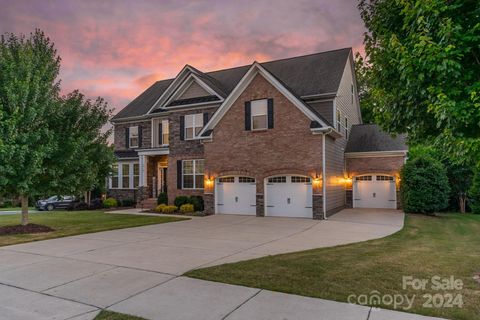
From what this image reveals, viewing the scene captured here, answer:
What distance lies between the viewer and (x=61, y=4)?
13.8m

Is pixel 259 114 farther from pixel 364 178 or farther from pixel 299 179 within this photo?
pixel 364 178

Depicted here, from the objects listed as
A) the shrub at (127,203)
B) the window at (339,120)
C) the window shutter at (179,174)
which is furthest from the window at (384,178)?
the shrub at (127,203)

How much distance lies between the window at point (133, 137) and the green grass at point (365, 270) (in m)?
19.3

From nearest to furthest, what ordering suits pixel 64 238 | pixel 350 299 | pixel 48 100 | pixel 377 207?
pixel 350 299, pixel 64 238, pixel 48 100, pixel 377 207

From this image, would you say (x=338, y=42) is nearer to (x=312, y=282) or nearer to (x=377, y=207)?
(x=377, y=207)

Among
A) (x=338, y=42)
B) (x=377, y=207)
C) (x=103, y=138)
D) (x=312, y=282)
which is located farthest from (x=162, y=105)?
(x=312, y=282)

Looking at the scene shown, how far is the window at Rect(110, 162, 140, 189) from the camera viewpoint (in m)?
24.1

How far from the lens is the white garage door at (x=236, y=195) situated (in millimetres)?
17391

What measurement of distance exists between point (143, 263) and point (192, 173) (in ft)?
43.6

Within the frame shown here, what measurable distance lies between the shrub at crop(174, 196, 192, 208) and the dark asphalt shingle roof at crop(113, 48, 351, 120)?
6.79m

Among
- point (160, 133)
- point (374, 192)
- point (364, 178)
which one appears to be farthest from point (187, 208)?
point (374, 192)

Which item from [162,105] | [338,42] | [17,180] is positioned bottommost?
[17,180]

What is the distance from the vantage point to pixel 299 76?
20.6 m

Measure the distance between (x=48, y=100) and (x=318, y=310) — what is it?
12054 millimetres
